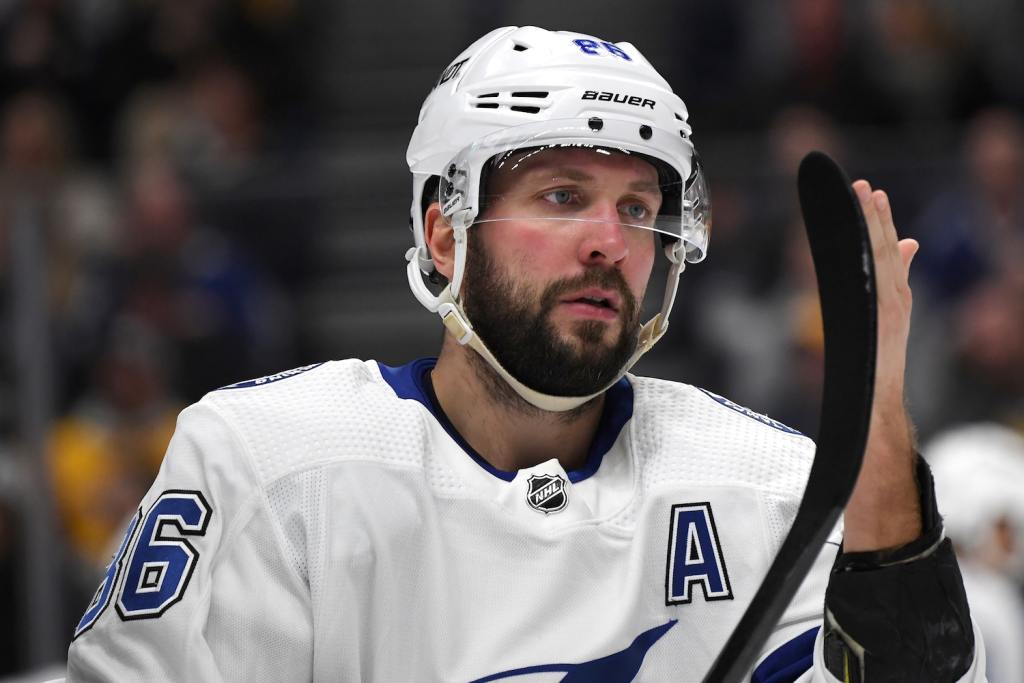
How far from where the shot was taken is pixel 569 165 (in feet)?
7.48

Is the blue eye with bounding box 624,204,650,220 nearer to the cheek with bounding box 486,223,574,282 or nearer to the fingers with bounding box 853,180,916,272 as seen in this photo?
the cheek with bounding box 486,223,574,282

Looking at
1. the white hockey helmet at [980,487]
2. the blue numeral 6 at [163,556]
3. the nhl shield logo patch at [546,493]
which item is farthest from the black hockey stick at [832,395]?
the white hockey helmet at [980,487]

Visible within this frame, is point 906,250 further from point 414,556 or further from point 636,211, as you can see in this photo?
point 414,556

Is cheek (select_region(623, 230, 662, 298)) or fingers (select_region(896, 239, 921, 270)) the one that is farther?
cheek (select_region(623, 230, 662, 298))

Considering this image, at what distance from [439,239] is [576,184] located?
0.30m

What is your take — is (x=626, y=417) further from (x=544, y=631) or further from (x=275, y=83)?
(x=275, y=83)

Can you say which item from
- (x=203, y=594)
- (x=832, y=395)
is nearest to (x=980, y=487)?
(x=832, y=395)

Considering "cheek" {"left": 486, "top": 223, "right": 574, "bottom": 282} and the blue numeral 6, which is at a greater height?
"cheek" {"left": 486, "top": 223, "right": 574, "bottom": 282}

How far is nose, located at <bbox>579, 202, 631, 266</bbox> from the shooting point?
2.24m

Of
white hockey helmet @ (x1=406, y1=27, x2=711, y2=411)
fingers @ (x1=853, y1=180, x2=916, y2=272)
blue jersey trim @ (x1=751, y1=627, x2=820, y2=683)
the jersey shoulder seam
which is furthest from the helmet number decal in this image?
blue jersey trim @ (x1=751, y1=627, x2=820, y2=683)

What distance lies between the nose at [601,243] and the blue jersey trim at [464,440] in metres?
0.27

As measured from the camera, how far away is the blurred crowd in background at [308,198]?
498cm

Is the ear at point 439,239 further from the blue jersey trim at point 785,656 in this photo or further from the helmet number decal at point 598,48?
the blue jersey trim at point 785,656

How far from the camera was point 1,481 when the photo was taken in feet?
14.9
